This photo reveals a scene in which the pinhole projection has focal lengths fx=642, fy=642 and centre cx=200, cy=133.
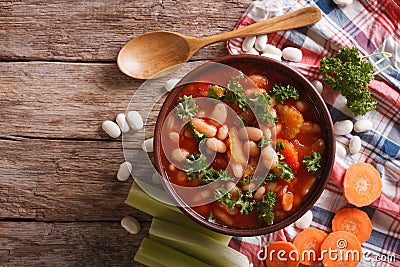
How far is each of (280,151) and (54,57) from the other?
929mm

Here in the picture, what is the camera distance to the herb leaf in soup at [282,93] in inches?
82.1

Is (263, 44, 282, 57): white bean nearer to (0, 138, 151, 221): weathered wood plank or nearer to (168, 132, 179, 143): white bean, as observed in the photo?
(168, 132, 179, 143): white bean

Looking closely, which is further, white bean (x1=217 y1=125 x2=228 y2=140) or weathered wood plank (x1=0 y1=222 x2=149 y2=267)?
weathered wood plank (x1=0 y1=222 x2=149 y2=267)

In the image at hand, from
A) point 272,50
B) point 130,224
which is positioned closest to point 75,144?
point 130,224

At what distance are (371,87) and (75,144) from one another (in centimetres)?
110

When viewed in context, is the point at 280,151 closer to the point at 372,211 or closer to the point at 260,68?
the point at 260,68

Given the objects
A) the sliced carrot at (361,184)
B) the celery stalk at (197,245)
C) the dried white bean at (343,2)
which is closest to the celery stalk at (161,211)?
the celery stalk at (197,245)

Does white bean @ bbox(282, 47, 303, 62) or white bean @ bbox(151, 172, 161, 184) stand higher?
white bean @ bbox(282, 47, 303, 62)

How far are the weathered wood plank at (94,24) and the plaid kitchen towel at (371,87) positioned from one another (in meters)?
0.13

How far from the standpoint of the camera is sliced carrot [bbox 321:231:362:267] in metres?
2.29

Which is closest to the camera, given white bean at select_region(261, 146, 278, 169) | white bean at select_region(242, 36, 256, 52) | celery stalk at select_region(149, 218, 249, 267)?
white bean at select_region(261, 146, 278, 169)

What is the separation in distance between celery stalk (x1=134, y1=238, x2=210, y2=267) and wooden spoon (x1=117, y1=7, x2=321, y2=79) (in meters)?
0.61

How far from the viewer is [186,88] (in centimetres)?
211

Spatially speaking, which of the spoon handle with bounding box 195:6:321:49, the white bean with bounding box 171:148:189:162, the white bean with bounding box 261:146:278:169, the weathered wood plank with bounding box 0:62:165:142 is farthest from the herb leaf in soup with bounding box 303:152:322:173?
the weathered wood plank with bounding box 0:62:165:142
